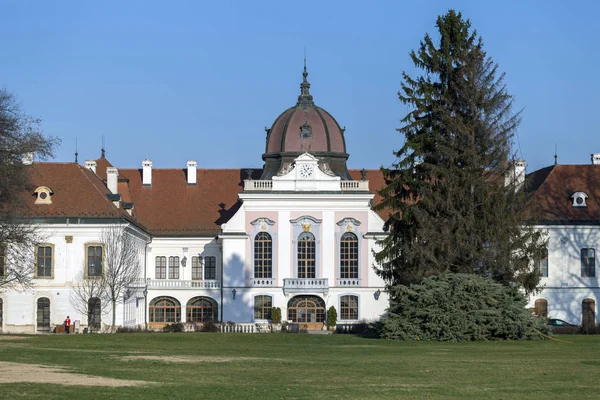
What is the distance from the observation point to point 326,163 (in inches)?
2657

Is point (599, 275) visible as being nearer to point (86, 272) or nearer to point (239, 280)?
point (239, 280)

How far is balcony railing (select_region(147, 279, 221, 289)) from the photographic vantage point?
221ft

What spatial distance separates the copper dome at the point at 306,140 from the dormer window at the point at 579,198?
1343 centimetres

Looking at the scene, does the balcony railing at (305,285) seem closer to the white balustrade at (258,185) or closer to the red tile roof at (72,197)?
the white balustrade at (258,185)

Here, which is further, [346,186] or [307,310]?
[346,186]

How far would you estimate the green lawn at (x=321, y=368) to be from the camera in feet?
71.5

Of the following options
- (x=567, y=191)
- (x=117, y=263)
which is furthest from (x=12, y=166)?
(x=567, y=191)

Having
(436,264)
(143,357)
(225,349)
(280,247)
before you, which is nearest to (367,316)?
(280,247)

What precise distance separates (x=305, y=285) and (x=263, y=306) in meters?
2.75

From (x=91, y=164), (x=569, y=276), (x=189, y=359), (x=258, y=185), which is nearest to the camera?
(x=189, y=359)

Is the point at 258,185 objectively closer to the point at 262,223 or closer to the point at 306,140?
the point at 262,223

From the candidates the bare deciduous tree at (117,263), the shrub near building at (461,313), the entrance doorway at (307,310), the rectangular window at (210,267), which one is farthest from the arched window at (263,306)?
the shrub near building at (461,313)

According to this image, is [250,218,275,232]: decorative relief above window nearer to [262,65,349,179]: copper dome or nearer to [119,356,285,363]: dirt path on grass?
[262,65,349,179]: copper dome

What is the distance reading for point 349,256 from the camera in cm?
6650
